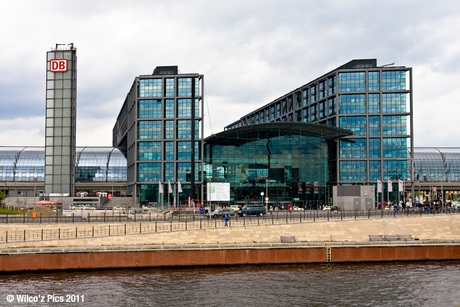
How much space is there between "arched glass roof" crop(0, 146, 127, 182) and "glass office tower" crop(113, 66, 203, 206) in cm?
3578

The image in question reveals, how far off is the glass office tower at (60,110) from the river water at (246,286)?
53675 mm

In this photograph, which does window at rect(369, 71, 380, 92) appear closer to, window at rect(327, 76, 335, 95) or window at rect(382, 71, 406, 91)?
window at rect(382, 71, 406, 91)

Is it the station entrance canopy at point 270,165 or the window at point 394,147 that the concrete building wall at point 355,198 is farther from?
the window at point 394,147

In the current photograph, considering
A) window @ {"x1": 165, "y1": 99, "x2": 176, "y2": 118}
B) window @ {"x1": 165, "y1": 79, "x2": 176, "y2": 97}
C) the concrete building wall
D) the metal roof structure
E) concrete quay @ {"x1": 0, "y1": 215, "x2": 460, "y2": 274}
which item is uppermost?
window @ {"x1": 165, "y1": 79, "x2": 176, "y2": 97}

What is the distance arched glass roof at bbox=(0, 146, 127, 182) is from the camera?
143 m

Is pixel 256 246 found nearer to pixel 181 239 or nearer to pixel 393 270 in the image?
pixel 181 239

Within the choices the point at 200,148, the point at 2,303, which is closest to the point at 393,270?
the point at 2,303

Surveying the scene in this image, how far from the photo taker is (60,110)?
94250mm

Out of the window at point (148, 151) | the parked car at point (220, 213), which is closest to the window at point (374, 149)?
the window at point (148, 151)

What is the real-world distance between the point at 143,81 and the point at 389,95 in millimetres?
55200

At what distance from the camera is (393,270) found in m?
46.6

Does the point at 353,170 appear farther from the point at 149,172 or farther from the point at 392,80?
the point at 149,172

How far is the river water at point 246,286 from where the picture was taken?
3447 cm

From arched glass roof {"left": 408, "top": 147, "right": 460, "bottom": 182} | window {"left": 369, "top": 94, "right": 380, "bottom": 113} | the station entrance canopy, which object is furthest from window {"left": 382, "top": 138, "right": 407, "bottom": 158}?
arched glass roof {"left": 408, "top": 147, "right": 460, "bottom": 182}
